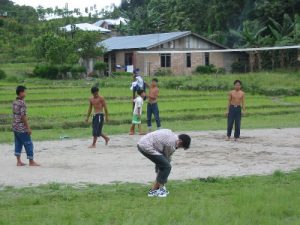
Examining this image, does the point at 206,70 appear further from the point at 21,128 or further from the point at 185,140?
the point at 185,140

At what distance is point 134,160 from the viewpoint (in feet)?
44.5

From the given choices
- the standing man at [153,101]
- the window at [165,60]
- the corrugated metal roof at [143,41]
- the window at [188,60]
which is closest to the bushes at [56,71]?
the corrugated metal roof at [143,41]

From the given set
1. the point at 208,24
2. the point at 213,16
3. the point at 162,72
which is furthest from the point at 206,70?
the point at 208,24

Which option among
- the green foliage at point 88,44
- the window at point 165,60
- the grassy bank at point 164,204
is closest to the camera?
the grassy bank at point 164,204

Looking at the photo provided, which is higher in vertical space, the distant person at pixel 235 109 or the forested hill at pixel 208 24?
the forested hill at pixel 208 24

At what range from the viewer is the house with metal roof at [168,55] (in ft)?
174

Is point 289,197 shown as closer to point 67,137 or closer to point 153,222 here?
point 153,222

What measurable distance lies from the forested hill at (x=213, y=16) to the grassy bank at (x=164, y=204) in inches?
1714

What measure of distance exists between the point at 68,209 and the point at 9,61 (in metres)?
53.0

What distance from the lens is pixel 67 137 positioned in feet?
60.7

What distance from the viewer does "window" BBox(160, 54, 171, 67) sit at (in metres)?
53.6

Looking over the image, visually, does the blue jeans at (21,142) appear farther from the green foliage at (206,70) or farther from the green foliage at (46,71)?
the green foliage at (206,70)

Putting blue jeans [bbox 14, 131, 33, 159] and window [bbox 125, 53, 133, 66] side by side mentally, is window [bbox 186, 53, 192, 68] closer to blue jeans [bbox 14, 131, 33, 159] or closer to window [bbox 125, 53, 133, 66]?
window [bbox 125, 53, 133, 66]

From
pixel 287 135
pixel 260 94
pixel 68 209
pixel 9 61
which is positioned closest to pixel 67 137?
pixel 287 135
